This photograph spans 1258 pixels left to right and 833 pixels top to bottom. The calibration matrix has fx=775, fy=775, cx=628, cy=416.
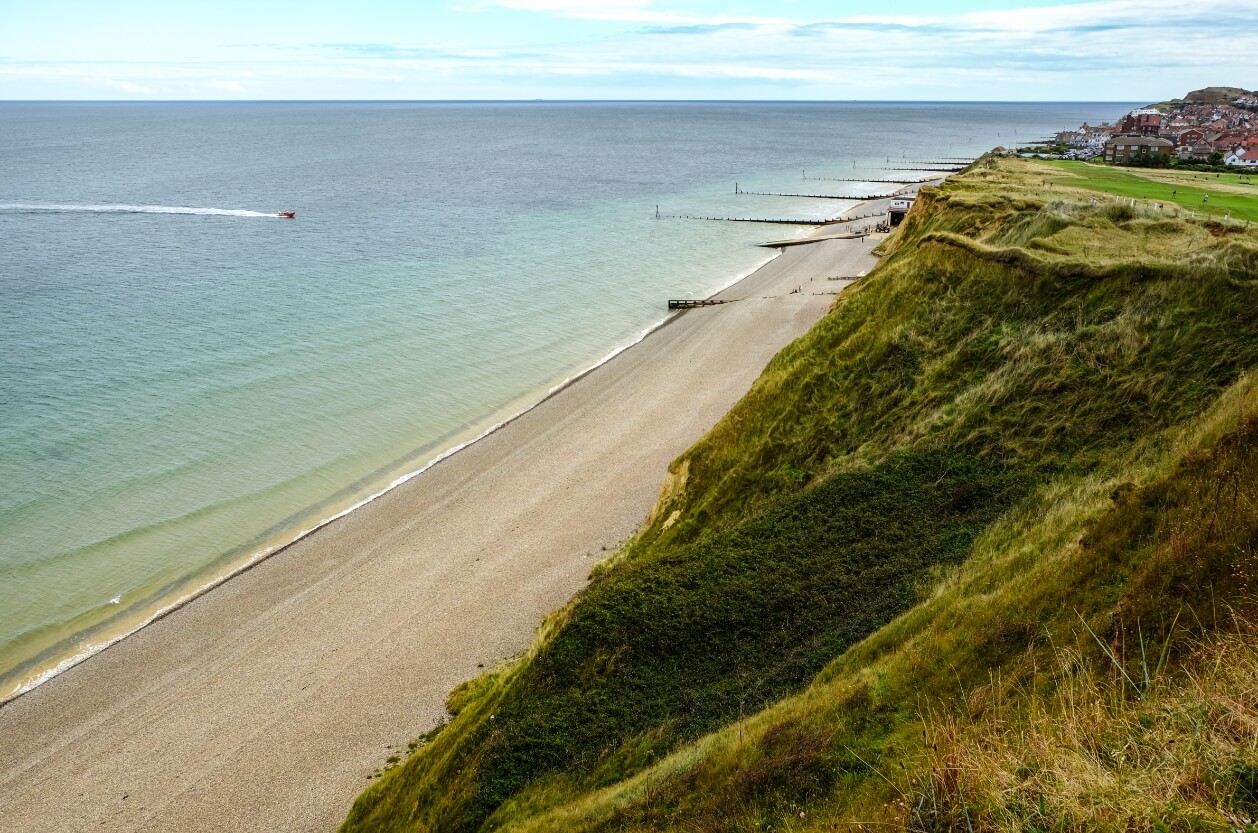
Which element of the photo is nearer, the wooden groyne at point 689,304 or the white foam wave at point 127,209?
the wooden groyne at point 689,304

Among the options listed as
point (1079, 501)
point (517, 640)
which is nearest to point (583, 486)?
point (517, 640)

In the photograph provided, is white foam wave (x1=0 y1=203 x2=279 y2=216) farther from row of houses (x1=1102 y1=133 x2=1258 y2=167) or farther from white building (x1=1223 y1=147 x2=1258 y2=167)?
→ white building (x1=1223 y1=147 x2=1258 y2=167)

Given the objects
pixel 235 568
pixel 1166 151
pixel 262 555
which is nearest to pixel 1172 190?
pixel 262 555

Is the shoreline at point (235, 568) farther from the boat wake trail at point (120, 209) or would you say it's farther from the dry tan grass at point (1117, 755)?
the boat wake trail at point (120, 209)

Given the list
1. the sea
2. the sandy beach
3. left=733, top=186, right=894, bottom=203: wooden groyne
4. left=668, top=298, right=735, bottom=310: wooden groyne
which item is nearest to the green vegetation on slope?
the sandy beach

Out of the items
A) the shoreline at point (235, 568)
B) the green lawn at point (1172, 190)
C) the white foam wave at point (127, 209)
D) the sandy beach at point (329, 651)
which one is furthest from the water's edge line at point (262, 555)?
the white foam wave at point (127, 209)

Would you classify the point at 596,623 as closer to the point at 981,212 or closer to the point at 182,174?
the point at 981,212
